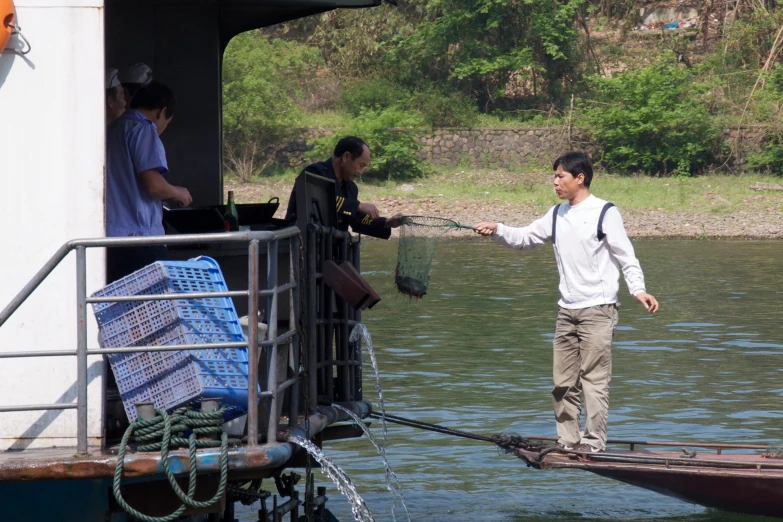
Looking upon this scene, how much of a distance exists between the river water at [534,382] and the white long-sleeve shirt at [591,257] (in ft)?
4.37

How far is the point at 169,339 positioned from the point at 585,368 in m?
2.84

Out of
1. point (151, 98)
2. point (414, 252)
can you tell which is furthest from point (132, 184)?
point (414, 252)

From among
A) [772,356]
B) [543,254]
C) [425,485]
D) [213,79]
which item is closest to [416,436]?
[425,485]

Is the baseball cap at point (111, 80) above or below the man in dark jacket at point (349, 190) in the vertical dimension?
above

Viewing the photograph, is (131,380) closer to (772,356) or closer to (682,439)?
(682,439)

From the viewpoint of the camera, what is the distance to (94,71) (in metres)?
4.59

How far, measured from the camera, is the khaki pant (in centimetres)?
656

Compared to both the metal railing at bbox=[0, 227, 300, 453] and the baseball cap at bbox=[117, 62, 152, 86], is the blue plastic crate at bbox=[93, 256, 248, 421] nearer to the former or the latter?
the metal railing at bbox=[0, 227, 300, 453]

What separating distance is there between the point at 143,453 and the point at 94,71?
1.51 metres

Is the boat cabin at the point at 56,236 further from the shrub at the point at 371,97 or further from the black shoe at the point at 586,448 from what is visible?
the shrub at the point at 371,97

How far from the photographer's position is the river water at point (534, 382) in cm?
823

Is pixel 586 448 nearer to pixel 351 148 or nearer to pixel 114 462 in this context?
pixel 351 148

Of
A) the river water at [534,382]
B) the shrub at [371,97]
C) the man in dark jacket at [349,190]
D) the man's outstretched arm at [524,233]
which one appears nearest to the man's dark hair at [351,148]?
the man in dark jacket at [349,190]

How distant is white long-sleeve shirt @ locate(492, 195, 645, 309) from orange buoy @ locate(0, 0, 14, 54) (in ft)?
11.0
